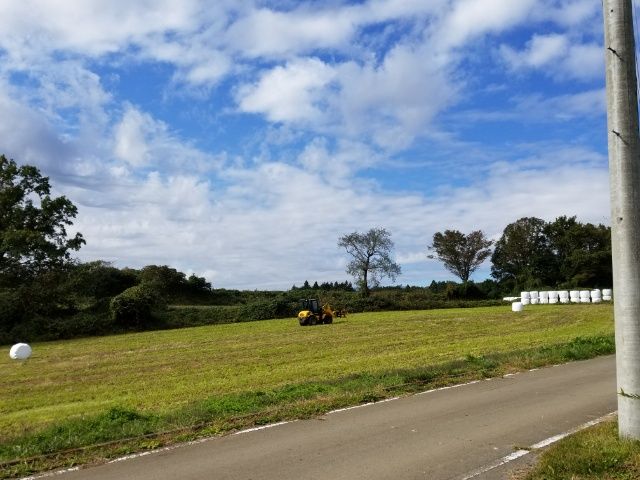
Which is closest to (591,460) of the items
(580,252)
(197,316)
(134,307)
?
(134,307)

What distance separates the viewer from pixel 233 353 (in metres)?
26.5

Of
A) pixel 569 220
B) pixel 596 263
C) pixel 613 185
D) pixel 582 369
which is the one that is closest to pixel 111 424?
pixel 613 185

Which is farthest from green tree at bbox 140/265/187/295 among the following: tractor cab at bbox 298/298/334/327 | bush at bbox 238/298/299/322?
tractor cab at bbox 298/298/334/327

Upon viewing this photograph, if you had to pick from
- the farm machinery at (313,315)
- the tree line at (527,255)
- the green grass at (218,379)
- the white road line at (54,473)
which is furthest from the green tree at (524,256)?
the white road line at (54,473)

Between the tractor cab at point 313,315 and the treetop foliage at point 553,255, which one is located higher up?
the treetop foliage at point 553,255

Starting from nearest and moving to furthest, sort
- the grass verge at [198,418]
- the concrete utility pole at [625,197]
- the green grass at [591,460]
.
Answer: the green grass at [591,460] → the concrete utility pole at [625,197] → the grass verge at [198,418]

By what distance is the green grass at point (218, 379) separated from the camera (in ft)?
28.3

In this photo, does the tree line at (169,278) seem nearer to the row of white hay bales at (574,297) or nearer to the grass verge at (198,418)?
the row of white hay bales at (574,297)

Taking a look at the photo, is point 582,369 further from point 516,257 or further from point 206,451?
point 516,257

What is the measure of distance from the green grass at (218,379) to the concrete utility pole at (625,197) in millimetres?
4611

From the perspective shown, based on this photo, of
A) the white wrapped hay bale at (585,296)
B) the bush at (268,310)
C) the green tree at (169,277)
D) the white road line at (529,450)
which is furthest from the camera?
the green tree at (169,277)

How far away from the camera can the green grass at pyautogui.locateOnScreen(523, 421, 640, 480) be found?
5668 mm

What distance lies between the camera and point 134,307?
52.2 m

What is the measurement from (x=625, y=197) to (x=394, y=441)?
3.83m
